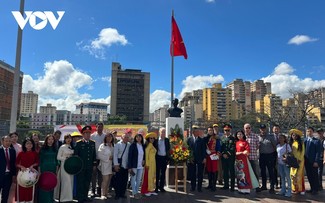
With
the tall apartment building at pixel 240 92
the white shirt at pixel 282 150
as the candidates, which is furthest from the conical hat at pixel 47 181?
the tall apartment building at pixel 240 92

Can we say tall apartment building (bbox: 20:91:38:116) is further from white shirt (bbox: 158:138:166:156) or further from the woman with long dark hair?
the woman with long dark hair

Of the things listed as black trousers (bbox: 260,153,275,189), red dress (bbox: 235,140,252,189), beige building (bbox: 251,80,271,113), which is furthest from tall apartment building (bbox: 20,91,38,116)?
black trousers (bbox: 260,153,275,189)

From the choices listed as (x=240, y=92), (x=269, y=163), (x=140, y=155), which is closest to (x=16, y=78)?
(x=140, y=155)

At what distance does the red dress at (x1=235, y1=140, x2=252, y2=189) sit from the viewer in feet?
24.7

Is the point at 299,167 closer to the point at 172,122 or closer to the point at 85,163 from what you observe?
the point at 172,122

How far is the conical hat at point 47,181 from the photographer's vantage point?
5641 millimetres

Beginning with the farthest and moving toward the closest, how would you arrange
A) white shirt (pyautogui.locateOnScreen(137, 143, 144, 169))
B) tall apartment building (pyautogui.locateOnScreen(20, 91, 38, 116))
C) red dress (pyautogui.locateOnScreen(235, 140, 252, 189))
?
tall apartment building (pyautogui.locateOnScreen(20, 91, 38, 116)) < red dress (pyautogui.locateOnScreen(235, 140, 252, 189)) < white shirt (pyautogui.locateOnScreen(137, 143, 144, 169))

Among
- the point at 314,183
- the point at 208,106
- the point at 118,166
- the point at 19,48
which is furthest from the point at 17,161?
the point at 208,106

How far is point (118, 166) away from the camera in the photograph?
694cm

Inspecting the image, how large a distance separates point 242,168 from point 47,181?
5.15 m

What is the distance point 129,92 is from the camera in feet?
294

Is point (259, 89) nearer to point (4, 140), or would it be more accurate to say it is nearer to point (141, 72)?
point (141, 72)

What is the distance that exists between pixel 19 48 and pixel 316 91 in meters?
28.5

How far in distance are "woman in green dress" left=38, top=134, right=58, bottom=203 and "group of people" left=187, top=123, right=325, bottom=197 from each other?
395cm
